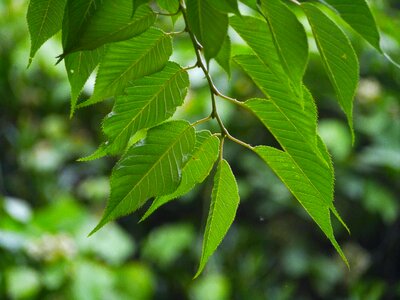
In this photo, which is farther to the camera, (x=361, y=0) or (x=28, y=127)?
(x=28, y=127)

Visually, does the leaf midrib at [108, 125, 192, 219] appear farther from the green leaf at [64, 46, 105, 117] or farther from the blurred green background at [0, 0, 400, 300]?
the blurred green background at [0, 0, 400, 300]

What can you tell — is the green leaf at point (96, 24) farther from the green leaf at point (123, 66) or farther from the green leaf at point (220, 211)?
the green leaf at point (220, 211)

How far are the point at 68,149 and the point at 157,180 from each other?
6.64 ft

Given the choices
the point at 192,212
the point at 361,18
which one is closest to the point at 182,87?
the point at 361,18

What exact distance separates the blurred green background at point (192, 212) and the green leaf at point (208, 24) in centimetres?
152

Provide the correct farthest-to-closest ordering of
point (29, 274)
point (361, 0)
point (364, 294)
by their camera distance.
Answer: point (364, 294), point (29, 274), point (361, 0)

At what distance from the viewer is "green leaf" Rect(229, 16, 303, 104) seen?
0.47 m

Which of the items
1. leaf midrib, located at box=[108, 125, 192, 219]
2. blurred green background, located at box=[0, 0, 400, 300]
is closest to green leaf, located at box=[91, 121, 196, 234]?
leaf midrib, located at box=[108, 125, 192, 219]

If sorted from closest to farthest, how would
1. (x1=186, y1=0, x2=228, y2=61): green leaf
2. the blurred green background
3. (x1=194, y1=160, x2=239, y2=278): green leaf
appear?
(x1=186, y1=0, x2=228, y2=61): green leaf → (x1=194, y1=160, x2=239, y2=278): green leaf → the blurred green background

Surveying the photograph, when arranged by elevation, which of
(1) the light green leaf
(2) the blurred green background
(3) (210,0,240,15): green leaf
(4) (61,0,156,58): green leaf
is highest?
(3) (210,0,240,15): green leaf

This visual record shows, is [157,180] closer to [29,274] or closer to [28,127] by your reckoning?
[29,274]

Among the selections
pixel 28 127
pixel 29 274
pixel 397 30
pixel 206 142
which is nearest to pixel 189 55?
pixel 397 30

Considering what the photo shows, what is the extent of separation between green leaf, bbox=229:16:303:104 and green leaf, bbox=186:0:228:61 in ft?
0.18

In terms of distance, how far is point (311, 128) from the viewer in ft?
1.57
